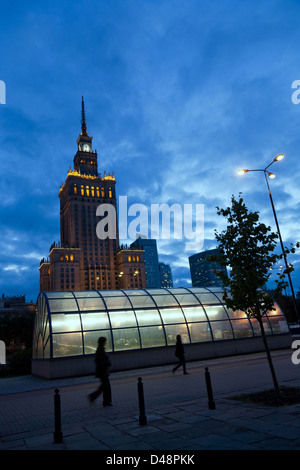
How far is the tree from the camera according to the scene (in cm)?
1077

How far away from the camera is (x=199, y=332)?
25000 millimetres

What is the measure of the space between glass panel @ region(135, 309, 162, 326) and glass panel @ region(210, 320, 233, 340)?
15.5 feet

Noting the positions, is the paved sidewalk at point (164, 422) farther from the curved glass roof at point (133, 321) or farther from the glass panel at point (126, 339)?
the glass panel at point (126, 339)

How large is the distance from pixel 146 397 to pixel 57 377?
1080 cm

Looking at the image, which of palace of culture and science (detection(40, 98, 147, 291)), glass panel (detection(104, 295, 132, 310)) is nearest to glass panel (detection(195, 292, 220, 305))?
glass panel (detection(104, 295, 132, 310))

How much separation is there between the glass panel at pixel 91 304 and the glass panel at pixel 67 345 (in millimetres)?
2291

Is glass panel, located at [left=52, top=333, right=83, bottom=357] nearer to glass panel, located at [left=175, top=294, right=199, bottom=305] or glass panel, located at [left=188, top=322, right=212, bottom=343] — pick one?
glass panel, located at [left=188, top=322, right=212, bottom=343]

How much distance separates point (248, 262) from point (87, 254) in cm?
16517

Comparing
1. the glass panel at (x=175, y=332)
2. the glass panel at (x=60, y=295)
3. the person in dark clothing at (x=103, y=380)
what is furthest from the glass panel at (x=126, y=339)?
the person in dark clothing at (x=103, y=380)
